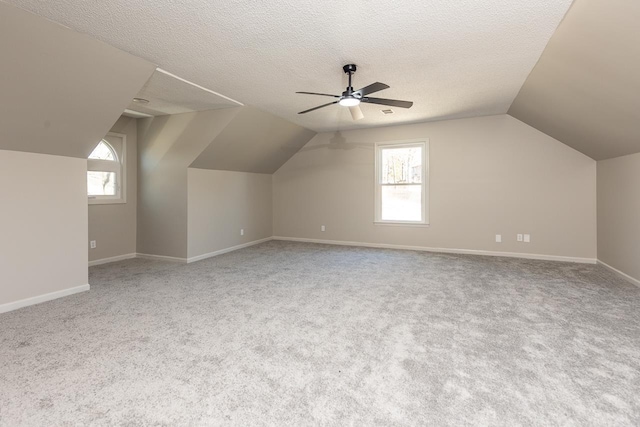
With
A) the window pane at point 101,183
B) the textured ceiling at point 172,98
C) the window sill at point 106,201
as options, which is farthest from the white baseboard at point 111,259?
the textured ceiling at point 172,98

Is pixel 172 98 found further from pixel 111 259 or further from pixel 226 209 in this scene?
pixel 111 259

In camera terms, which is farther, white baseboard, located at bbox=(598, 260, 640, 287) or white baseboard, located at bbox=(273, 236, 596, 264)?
white baseboard, located at bbox=(273, 236, 596, 264)

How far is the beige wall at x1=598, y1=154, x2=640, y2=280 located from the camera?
12.0ft

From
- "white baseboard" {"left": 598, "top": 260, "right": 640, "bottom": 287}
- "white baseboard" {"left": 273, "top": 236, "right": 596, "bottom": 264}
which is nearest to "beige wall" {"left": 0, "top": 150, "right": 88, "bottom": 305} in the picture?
"white baseboard" {"left": 273, "top": 236, "right": 596, "bottom": 264}

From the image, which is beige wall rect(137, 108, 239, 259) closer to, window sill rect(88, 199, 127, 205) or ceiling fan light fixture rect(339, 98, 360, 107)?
window sill rect(88, 199, 127, 205)

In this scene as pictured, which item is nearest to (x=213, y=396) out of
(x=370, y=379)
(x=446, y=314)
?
(x=370, y=379)

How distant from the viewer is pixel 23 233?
10.2ft

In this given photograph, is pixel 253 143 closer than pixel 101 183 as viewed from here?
No

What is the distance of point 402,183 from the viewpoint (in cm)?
611

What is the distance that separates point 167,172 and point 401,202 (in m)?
4.33

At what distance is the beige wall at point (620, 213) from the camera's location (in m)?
3.64

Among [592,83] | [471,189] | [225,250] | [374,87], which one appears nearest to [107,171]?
[225,250]

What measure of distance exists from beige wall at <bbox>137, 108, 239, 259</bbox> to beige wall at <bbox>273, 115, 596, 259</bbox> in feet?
8.38

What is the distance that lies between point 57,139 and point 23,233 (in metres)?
1.01
